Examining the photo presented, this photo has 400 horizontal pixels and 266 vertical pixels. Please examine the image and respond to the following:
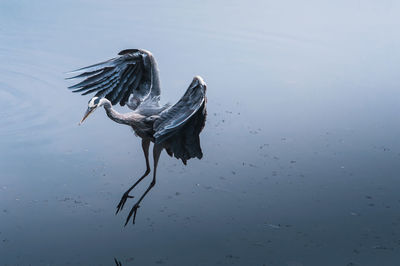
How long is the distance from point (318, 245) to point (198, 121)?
2.25 metres

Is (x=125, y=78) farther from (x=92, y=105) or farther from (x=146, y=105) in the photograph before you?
(x=92, y=105)

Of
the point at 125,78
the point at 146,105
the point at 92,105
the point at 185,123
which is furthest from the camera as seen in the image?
the point at 125,78

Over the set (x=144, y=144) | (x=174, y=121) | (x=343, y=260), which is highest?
(x=174, y=121)

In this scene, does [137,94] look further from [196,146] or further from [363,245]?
[363,245]

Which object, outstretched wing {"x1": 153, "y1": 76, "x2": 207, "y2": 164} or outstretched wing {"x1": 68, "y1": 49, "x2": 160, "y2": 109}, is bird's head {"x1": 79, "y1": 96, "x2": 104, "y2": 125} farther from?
outstretched wing {"x1": 68, "y1": 49, "x2": 160, "y2": 109}

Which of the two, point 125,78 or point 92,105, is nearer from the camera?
point 92,105

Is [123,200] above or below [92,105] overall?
below

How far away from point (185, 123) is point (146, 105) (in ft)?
2.85

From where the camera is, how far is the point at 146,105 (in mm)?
7941

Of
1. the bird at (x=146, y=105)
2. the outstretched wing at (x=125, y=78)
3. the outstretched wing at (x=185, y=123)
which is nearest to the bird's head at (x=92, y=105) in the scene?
the bird at (x=146, y=105)

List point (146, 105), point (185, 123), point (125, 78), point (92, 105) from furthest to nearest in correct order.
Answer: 1. point (125, 78)
2. point (146, 105)
3. point (185, 123)
4. point (92, 105)

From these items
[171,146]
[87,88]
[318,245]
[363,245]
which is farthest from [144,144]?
[363,245]

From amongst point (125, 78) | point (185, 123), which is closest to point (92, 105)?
point (185, 123)

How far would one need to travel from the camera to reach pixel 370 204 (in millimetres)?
8922
